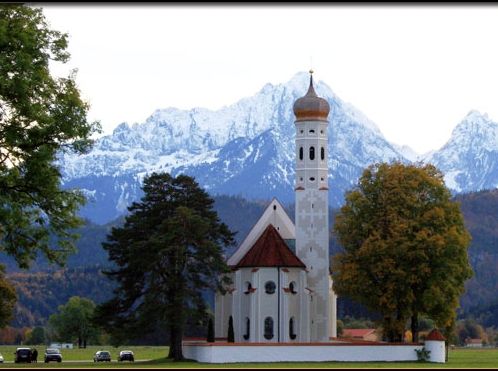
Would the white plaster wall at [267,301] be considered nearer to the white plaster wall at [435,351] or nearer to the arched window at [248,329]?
the arched window at [248,329]

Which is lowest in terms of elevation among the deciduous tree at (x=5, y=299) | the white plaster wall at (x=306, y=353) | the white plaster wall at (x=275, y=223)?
the white plaster wall at (x=306, y=353)

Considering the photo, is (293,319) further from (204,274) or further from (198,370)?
(198,370)

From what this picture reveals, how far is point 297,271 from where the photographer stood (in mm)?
95625

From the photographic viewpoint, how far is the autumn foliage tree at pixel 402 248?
2899 inches

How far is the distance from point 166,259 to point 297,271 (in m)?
22.3

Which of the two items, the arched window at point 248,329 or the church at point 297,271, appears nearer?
the church at point 297,271

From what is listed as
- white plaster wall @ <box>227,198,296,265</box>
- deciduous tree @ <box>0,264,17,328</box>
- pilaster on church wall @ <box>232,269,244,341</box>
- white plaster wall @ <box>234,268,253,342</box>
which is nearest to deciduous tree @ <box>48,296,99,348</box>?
white plaster wall @ <box>227,198,296,265</box>

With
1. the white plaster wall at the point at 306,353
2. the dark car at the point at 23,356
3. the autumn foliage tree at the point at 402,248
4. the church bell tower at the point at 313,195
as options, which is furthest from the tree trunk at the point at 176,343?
the church bell tower at the point at 313,195

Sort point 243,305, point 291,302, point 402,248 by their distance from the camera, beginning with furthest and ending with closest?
point 243,305, point 291,302, point 402,248

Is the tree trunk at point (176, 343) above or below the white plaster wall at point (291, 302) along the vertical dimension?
below

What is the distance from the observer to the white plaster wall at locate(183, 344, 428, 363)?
2687 inches

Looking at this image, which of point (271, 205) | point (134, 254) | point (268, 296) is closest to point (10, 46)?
point (134, 254)

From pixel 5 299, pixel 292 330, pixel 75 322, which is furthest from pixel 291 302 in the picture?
pixel 75 322

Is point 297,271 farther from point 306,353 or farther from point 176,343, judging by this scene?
point 306,353
